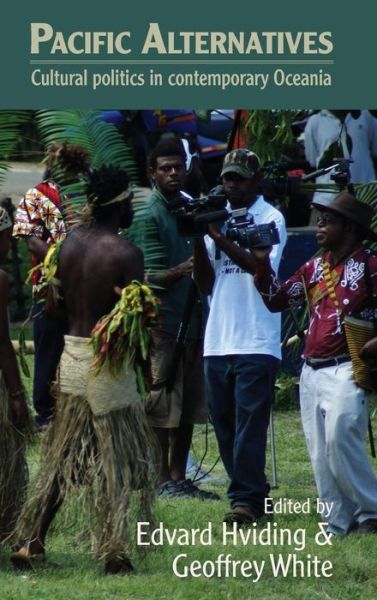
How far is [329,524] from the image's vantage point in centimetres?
757

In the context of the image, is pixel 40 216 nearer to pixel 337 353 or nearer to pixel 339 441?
pixel 337 353

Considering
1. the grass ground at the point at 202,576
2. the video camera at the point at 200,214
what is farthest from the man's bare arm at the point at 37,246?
the grass ground at the point at 202,576

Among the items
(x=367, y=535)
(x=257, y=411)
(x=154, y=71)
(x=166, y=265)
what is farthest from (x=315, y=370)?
(x=154, y=71)

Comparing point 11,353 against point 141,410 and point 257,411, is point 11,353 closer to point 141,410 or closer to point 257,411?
point 141,410

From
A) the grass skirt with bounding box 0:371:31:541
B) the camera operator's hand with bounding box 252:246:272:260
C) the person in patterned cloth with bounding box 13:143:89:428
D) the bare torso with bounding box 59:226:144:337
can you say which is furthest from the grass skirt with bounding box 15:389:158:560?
the camera operator's hand with bounding box 252:246:272:260

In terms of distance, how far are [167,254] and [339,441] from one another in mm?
1792

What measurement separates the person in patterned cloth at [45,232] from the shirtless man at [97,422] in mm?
428

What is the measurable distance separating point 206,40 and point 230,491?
2.58m

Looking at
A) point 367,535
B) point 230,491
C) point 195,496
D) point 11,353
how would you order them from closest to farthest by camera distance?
point 11,353 → point 367,535 → point 230,491 → point 195,496

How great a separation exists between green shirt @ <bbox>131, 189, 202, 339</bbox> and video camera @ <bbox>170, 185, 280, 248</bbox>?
27.1 inches

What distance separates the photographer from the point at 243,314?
7766 millimetres

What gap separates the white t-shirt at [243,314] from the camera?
7723 millimetres

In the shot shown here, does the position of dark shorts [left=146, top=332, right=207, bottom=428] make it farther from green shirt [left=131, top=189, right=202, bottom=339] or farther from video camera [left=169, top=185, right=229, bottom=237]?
video camera [left=169, top=185, right=229, bottom=237]

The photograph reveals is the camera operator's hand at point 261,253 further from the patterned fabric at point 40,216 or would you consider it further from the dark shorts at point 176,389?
the patterned fabric at point 40,216
